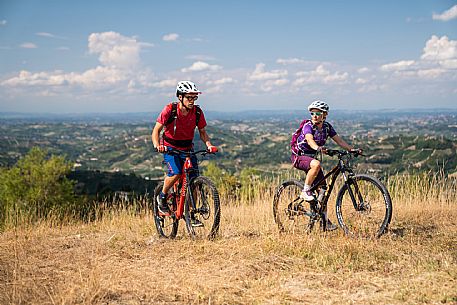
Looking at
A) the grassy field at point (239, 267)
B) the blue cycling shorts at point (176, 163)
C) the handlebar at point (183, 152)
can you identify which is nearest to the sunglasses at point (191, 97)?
the handlebar at point (183, 152)

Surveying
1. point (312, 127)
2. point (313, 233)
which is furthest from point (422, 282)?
point (312, 127)

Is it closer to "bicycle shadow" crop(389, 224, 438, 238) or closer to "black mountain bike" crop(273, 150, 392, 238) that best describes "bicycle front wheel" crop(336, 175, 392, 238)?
"black mountain bike" crop(273, 150, 392, 238)

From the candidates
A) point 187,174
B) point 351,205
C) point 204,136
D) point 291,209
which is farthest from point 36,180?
point 351,205

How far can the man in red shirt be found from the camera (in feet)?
20.1

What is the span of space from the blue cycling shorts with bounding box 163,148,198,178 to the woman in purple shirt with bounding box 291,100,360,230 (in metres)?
1.53

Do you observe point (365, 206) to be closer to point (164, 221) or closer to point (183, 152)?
point (183, 152)

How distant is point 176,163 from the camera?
6348 millimetres

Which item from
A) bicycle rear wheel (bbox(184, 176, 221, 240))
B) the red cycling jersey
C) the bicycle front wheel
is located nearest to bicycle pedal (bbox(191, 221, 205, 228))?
bicycle rear wheel (bbox(184, 176, 221, 240))

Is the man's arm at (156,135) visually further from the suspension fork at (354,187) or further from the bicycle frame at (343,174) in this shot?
the suspension fork at (354,187)

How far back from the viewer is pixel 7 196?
38.7 metres

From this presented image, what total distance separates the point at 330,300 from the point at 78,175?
69507 millimetres

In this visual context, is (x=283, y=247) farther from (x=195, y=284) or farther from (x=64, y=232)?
(x=64, y=232)

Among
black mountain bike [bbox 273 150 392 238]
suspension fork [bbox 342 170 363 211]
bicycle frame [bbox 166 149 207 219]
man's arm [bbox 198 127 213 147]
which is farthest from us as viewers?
man's arm [bbox 198 127 213 147]

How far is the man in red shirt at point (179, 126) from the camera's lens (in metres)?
6.12
